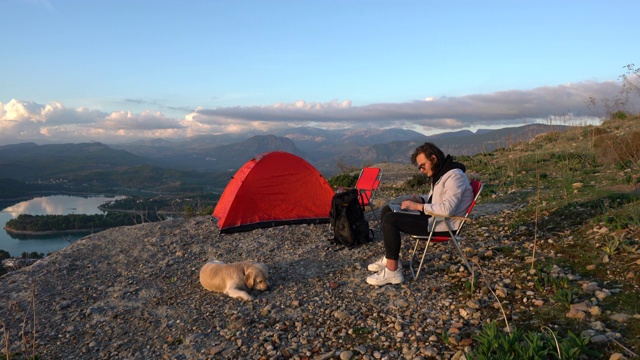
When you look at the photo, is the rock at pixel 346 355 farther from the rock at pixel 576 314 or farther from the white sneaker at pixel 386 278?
the rock at pixel 576 314

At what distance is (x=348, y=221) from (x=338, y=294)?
6.41 feet

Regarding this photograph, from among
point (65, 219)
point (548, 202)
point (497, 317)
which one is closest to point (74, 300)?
point (497, 317)

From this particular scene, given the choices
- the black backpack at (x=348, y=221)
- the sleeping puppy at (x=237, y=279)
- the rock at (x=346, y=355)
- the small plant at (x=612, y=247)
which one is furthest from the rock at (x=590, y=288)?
the sleeping puppy at (x=237, y=279)

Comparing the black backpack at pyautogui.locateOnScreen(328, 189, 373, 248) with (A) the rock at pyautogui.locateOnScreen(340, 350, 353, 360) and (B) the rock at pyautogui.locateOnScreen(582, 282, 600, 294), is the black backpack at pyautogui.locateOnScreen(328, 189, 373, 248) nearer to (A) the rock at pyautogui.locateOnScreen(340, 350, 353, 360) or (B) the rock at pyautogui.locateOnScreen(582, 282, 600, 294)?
(A) the rock at pyautogui.locateOnScreen(340, 350, 353, 360)

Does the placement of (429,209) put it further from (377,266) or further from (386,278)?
(377,266)

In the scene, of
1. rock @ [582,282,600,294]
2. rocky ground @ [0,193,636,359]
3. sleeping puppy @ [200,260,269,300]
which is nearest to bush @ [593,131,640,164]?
rocky ground @ [0,193,636,359]

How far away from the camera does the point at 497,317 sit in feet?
13.2

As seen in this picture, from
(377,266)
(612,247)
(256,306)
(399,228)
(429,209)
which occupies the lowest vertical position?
(256,306)

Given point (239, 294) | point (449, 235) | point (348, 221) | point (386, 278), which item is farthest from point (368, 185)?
point (239, 294)

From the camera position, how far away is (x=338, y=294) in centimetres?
500

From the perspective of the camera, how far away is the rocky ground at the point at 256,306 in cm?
392

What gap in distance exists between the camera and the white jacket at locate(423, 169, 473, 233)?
192 inches

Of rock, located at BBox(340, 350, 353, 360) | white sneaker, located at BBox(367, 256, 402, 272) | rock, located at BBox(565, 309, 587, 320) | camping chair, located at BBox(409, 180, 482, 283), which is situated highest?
camping chair, located at BBox(409, 180, 482, 283)

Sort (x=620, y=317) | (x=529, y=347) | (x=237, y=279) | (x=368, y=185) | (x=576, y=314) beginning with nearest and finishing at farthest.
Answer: (x=529, y=347) → (x=620, y=317) → (x=576, y=314) → (x=237, y=279) → (x=368, y=185)
